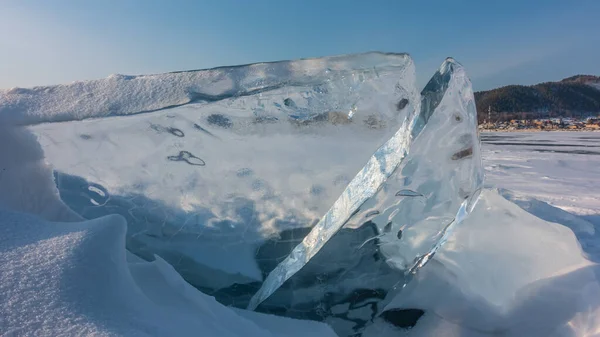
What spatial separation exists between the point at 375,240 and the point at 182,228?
2.39ft

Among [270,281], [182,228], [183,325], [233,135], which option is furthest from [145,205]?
[183,325]

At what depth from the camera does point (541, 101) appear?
38.0 meters

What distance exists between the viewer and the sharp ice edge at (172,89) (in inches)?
52.1

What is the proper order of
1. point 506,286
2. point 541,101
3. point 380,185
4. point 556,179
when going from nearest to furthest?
1. point 380,185
2. point 506,286
3. point 556,179
4. point 541,101

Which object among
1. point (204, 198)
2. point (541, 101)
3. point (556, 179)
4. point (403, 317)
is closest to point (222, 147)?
point (204, 198)

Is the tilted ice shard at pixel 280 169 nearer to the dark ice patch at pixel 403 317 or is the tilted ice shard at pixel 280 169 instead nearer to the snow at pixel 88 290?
the dark ice patch at pixel 403 317

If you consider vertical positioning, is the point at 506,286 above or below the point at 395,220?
below

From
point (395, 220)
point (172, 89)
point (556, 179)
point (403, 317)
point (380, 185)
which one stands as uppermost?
point (172, 89)

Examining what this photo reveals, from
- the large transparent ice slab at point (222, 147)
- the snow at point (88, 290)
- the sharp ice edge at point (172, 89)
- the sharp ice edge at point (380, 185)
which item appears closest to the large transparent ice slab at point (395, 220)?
the sharp ice edge at point (380, 185)

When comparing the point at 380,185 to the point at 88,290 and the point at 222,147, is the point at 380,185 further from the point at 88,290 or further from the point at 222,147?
the point at 88,290

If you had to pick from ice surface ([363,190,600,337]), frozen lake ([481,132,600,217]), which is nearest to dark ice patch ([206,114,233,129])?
ice surface ([363,190,600,337])

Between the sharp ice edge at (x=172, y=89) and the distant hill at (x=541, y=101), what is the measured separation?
35298 millimetres

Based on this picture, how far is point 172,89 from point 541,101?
4424 centimetres

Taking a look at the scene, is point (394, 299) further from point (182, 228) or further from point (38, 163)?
point (38, 163)
